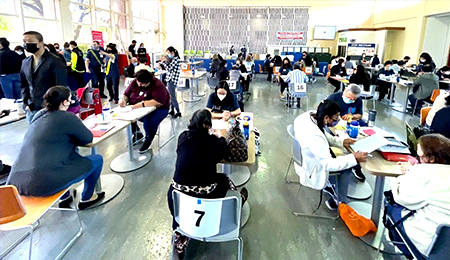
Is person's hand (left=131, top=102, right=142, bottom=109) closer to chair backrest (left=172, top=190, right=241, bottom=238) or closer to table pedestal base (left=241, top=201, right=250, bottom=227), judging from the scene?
table pedestal base (left=241, top=201, right=250, bottom=227)

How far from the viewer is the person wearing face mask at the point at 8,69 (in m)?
5.08

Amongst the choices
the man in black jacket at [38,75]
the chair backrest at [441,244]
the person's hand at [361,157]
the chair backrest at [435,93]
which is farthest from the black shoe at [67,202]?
the chair backrest at [435,93]

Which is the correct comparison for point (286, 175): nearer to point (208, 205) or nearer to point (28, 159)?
point (208, 205)

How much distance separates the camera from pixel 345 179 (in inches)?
103

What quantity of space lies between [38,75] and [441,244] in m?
3.62

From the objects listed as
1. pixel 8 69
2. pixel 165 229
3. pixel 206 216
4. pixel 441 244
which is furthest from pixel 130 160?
pixel 8 69

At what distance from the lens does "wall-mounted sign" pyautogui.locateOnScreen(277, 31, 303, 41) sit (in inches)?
627

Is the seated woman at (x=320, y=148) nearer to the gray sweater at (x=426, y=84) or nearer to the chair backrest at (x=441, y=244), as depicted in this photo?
the chair backrest at (x=441, y=244)

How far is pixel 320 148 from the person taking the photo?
7.39ft

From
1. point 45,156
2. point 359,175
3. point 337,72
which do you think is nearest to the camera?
point 45,156

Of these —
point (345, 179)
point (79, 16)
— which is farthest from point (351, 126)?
point (79, 16)

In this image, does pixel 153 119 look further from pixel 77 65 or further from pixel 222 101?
pixel 77 65

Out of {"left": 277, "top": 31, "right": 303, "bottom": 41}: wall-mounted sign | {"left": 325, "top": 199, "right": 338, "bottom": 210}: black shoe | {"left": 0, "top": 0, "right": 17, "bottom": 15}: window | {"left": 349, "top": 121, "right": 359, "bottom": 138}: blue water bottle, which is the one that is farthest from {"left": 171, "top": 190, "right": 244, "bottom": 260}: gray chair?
{"left": 277, "top": 31, "right": 303, "bottom": 41}: wall-mounted sign

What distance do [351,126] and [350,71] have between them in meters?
5.97
